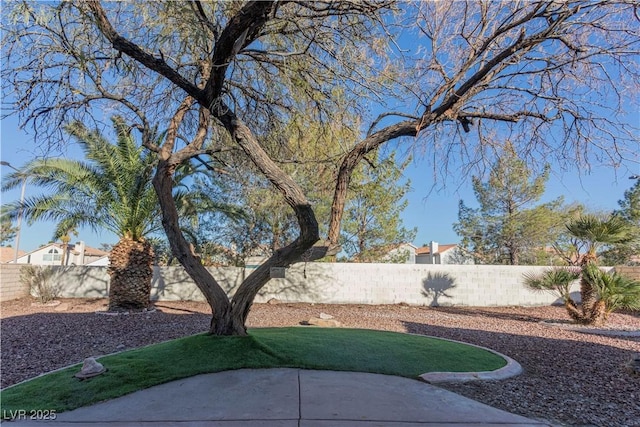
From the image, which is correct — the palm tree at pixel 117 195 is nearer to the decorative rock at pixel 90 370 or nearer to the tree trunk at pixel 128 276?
the tree trunk at pixel 128 276

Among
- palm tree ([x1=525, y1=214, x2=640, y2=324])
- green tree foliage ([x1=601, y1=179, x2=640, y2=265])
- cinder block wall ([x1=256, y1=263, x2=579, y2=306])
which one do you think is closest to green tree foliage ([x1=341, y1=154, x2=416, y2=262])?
cinder block wall ([x1=256, y1=263, x2=579, y2=306])

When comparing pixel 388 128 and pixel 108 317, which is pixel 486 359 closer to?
pixel 388 128

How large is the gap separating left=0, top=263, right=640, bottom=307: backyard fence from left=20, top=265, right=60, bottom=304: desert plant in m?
0.33

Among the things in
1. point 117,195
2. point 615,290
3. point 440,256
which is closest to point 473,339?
point 615,290

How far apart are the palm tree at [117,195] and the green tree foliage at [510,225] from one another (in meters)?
17.2

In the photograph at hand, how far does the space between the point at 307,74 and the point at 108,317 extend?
326 inches

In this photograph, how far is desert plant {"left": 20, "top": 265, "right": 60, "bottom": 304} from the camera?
1459 centimetres

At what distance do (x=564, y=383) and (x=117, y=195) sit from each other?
12.0 meters

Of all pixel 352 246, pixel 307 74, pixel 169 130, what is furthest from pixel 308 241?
pixel 352 246

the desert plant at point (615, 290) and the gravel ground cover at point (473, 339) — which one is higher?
the desert plant at point (615, 290)

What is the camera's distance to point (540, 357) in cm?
707

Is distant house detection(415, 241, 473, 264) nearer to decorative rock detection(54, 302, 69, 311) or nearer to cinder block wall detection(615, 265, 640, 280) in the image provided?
cinder block wall detection(615, 265, 640, 280)

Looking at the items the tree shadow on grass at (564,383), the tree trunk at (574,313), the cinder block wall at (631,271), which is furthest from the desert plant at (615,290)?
the cinder block wall at (631,271)

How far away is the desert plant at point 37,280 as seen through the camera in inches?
574
